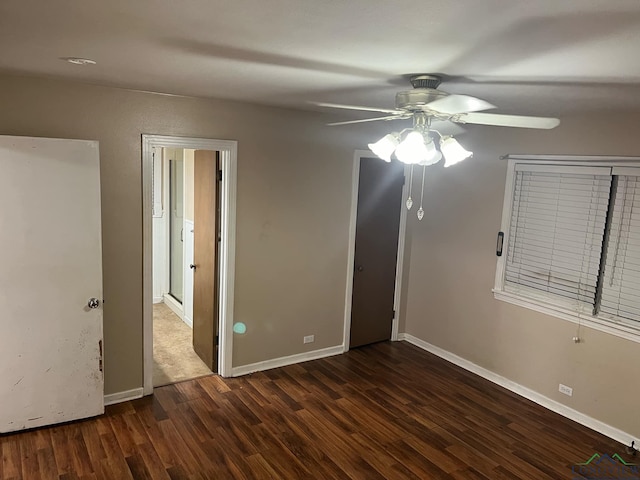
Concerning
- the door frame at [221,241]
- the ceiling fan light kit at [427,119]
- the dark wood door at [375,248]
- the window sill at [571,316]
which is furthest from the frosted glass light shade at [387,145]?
the window sill at [571,316]

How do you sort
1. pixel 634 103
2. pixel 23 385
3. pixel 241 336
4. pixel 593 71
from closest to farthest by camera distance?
pixel 593 71, pixel 634 103, pixel 23 385, pixel 241 336

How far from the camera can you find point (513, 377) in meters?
4.37

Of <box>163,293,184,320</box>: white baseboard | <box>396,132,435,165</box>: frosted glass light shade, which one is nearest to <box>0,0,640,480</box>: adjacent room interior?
<box>396,132,435,165</box>: frosted glass light shade

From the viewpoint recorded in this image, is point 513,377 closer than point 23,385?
No

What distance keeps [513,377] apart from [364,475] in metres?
1.98

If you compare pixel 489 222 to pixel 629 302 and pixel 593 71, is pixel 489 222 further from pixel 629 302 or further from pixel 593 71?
pixel 593 71

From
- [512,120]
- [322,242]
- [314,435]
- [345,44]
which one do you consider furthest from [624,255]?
[345,44]

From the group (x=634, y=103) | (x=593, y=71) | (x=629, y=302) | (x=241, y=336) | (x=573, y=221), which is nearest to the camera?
(x=593, y=71)

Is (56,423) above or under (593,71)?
under

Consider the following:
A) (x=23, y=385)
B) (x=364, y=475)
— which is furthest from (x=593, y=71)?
(x=23, y=385)

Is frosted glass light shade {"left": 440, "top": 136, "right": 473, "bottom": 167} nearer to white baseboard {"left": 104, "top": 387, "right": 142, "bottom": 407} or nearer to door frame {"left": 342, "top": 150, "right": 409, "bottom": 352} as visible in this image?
door frame {"left": 342, "top": 150, "right": 409, "bottom": 352}

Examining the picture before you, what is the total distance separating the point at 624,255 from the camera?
11.7ft

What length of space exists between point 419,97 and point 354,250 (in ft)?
8.78

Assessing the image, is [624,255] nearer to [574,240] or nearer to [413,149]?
[574,240]
